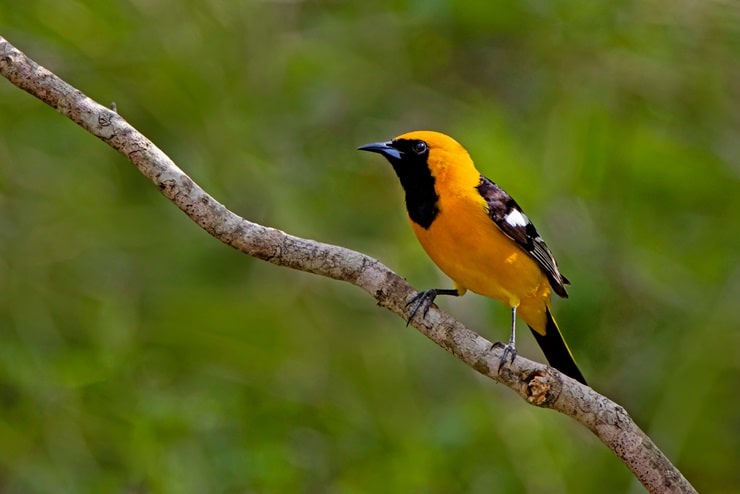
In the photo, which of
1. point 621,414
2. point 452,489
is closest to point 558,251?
point 452,489

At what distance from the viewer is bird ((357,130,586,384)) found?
505 cm

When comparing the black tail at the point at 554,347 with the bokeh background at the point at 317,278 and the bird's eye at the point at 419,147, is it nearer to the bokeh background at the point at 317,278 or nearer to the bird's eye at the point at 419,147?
the bokeh background at the point at 317,278

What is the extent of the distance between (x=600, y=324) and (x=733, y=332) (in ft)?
2.69

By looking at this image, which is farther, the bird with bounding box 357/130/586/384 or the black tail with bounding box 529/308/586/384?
the black tail with bounding box 529/308/586/384

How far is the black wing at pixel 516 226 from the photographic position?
523 centimetres

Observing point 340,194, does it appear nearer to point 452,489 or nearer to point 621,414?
point 452,489

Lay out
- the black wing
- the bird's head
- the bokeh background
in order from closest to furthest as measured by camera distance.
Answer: the black wing
the bird's head
the bokeh background

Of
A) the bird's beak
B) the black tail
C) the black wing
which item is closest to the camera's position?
the black wing

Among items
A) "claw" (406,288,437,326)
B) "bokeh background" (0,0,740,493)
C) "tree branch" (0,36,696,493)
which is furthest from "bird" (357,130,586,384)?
"tree branch" (0,36,696,493)

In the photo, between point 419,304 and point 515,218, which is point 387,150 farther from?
point 419,304

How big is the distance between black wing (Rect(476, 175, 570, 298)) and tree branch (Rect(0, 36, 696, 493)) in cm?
152

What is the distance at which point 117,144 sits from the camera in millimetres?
3568

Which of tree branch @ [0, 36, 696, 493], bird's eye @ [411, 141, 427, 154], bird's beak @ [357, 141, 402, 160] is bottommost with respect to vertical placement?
tree branch @ [0, 36, 696, 493]

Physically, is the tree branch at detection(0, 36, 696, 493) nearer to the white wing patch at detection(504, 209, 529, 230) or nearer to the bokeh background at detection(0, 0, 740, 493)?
the white wing patch at detection(504, 209, 529, 230)
